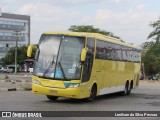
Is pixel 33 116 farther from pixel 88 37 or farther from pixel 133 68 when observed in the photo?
pixel 133 68

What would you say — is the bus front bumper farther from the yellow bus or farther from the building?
the building

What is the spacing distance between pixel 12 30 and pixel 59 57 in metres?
A: 107

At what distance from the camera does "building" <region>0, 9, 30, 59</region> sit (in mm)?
119812

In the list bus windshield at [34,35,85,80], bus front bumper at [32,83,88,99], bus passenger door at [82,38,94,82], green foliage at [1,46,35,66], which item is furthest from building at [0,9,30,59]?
bus front bumper at [32,83,88,99]

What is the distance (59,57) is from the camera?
722 inches

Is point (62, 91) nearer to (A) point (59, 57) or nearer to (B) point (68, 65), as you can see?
(B) point (68, 65)

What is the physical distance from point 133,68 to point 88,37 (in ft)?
31.5

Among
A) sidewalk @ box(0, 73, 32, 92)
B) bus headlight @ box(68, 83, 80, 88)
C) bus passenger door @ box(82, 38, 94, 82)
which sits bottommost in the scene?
sidewalk @ box(0, 73, 32, 92)

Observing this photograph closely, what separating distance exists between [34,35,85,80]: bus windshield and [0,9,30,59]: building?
329ft

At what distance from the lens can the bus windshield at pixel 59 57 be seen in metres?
18.2

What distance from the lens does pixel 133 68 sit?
92.0 feet

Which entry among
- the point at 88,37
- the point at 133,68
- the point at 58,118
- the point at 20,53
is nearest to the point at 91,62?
the point at 88,37

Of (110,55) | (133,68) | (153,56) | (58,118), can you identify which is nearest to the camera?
(58,118)

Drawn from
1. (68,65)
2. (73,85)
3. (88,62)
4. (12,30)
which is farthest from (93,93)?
(12,30)
